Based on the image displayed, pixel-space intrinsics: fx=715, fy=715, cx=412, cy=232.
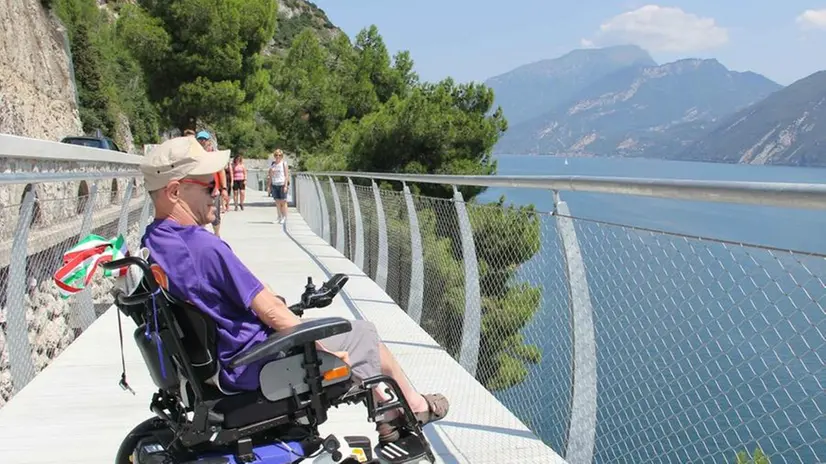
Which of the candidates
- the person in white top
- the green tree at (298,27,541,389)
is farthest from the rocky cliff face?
the green tree at (298,27,541,389)

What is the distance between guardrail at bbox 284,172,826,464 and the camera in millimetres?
1822

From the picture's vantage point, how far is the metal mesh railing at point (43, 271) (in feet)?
11.6

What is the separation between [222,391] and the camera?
7.41 feet

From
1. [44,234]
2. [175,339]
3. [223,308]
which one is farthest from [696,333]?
[44,234]

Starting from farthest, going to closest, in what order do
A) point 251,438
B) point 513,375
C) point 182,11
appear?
point 182,11 < point 513,375 < point 251,438

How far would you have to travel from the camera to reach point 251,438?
2287 millimetres

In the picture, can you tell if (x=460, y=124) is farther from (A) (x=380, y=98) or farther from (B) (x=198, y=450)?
(B) (x=198, y=450)

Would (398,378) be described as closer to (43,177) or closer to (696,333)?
(696,333)

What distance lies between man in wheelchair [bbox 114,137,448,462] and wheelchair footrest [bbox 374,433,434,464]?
1.24 ft

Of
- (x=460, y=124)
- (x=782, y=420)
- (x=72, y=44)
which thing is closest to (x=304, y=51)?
(x=72, y=44)

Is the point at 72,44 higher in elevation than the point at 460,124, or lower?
higher

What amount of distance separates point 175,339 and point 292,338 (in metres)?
0.35

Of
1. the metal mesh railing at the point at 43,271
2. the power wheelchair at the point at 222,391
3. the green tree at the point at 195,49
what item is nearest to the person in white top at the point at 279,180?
the metal mesh railing at the point at 43,271

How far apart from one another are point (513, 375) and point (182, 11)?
22.9m
